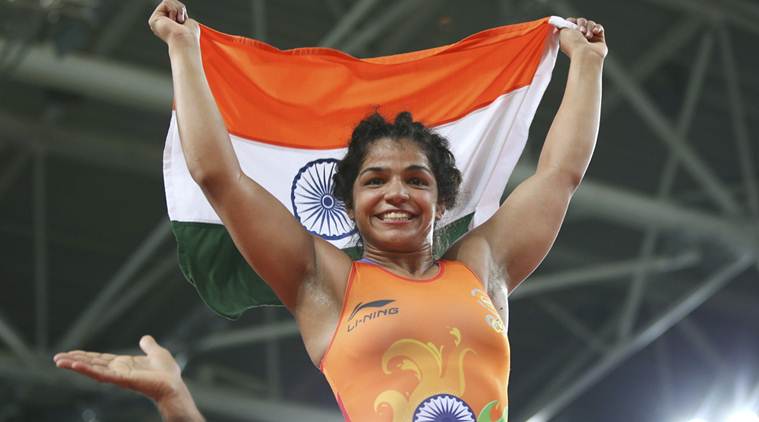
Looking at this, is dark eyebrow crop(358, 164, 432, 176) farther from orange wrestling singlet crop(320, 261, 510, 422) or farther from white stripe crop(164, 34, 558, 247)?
white stripe crop(164, 34, 558, 247)

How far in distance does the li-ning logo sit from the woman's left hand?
3.74 ft

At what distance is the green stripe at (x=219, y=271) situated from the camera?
158 inches

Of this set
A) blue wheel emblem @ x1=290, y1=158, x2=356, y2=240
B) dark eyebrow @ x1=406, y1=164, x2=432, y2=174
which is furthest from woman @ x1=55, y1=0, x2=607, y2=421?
blue wheel emblem @ x1=290, y1=158, x2=356, y2=240

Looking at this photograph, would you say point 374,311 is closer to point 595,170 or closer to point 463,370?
point 463,370

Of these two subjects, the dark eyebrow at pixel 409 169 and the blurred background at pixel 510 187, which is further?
the blurred background at pixel 510 187

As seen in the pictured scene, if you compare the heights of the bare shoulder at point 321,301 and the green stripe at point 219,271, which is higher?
the green stripe at point 219,271

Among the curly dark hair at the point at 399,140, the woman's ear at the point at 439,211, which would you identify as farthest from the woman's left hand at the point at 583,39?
the woman's ear at the point at 439,211

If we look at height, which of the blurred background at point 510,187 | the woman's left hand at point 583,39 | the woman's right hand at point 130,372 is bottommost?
the woman's right hand at point 130,372

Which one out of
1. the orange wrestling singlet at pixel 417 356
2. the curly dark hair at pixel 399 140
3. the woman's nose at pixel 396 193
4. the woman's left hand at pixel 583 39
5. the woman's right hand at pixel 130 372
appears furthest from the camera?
the woman's left hand at pixel 583 39

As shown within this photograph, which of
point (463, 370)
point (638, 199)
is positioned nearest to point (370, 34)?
point (638, 199)

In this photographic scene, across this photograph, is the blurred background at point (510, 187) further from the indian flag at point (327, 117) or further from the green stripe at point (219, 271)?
the green stripe at point (219, 271)

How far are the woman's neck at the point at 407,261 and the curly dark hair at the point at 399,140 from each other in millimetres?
185

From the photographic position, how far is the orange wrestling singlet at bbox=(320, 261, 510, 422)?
3213 millimetres

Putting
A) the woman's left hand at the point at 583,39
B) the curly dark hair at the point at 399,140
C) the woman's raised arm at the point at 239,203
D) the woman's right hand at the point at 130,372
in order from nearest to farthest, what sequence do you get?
the woman's right hand at the point at 130,372 → the woman's raised arm at the point at 239,203 → the curly dark hair at the point at 399,140 → the woman's left hand at the point at 583,39
